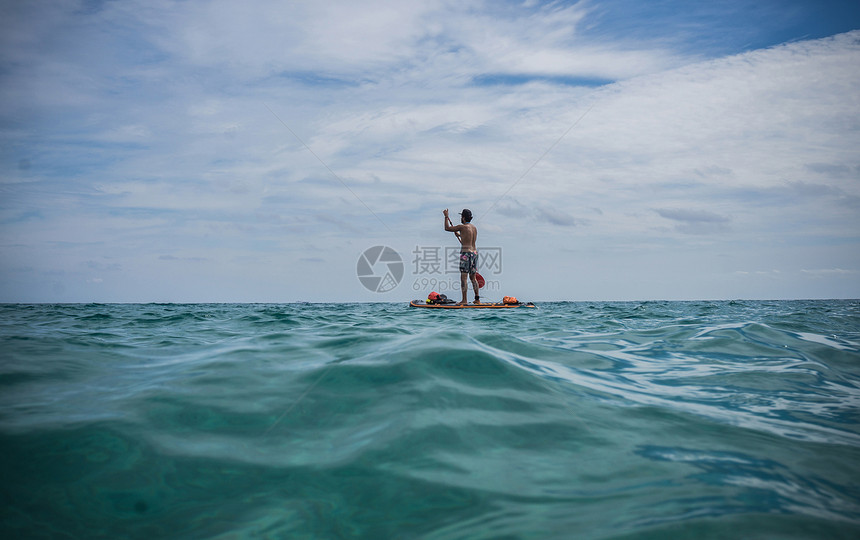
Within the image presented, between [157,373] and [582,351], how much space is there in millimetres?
4284

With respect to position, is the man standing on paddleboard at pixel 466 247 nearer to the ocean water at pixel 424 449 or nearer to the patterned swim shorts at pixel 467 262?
the patterned swim shorts at pixel 467 262

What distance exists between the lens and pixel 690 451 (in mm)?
2322

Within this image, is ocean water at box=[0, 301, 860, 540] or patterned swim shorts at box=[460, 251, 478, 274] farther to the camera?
patterned swim shorts at box=[460, 251, 478, 274]

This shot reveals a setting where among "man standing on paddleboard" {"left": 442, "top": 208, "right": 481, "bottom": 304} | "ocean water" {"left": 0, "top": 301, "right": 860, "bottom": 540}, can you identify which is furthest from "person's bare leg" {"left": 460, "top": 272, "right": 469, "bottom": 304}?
"ocean water" {"left": 0, "top": 301, "right": 860, "bottom": 540}

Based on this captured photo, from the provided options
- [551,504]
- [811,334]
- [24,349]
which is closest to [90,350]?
[24,349]

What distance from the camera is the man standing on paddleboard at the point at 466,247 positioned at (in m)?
15.6

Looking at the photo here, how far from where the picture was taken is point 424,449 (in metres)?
2.32

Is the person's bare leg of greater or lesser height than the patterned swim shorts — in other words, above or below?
below

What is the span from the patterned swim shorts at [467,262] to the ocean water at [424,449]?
37.7 ft

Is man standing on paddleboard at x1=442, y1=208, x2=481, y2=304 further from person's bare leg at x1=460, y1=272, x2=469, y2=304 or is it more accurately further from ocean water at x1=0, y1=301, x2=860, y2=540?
ocean water at x1=0, y1=301, x2=860, y2=540

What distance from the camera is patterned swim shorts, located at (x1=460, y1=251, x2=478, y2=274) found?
1583 cm

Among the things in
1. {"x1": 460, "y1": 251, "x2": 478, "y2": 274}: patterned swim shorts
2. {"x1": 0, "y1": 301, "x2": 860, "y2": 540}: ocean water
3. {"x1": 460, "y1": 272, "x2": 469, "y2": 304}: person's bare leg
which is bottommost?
{"x1": 0, "y1": 301, "x2": 860, "y2": 540}: ocean water

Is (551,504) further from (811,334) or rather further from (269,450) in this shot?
(811,334)

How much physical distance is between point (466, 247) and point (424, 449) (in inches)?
535
